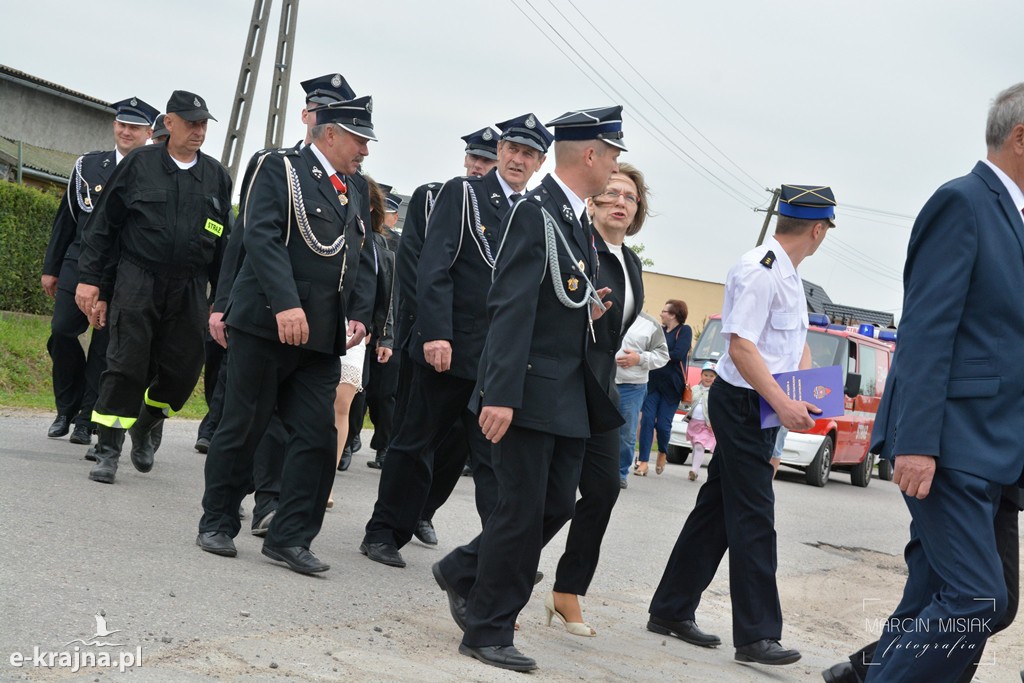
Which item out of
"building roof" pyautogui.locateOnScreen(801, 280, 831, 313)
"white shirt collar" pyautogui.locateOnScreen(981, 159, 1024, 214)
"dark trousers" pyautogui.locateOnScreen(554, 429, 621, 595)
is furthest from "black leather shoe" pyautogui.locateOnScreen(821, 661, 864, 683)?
"building roof" pyautogui.locateOnScreen(801, 280, 831, 313)

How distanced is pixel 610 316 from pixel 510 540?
1.08 m

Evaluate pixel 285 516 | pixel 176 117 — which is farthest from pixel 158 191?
pixel 285 516

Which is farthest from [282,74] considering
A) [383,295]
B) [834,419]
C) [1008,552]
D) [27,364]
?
[1008,552]

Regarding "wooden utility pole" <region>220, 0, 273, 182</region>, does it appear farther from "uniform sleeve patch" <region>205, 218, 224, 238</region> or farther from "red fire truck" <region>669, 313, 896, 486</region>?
"uniform sleeve patch" <region>205, 218, 224, 238</region>

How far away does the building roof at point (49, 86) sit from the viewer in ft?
124

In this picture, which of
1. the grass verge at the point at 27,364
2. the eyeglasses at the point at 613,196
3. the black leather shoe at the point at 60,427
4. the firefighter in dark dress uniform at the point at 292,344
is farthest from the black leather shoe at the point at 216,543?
the grass verge at the point at 27,364

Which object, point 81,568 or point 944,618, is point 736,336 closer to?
point 944,618

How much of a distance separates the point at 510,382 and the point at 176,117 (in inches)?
139

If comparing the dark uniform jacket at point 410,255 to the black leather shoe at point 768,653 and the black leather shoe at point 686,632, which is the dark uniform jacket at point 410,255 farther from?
the black leather shoe at point 768,653

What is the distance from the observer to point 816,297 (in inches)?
2467

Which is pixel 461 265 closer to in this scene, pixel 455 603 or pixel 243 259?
pixel 243 259

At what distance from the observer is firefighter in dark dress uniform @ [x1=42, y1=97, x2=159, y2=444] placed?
8828 mm

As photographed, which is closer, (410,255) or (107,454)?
(410,255)

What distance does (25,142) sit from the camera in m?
39.7
